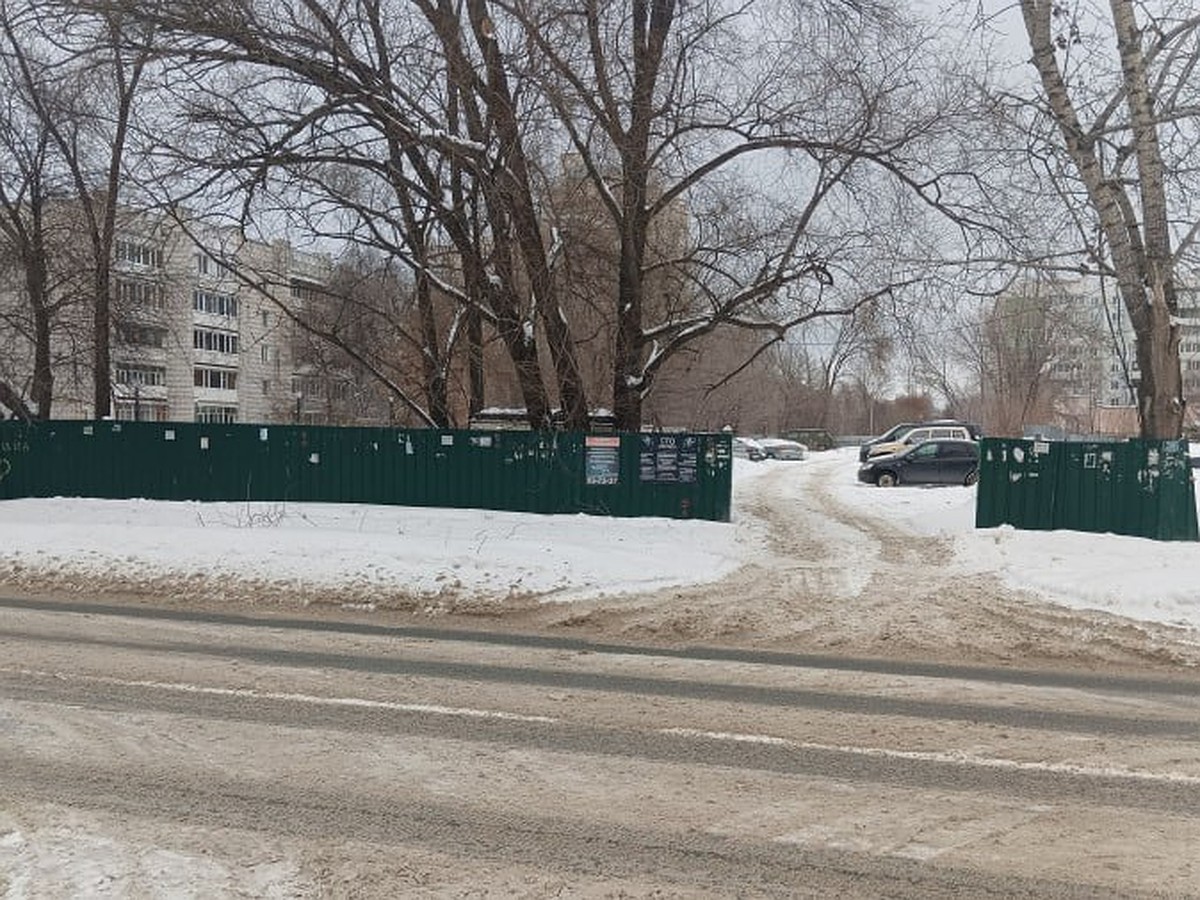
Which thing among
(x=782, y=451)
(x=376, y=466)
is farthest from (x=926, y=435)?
(x=376, y=466)

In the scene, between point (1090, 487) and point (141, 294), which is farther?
point (141, 294)

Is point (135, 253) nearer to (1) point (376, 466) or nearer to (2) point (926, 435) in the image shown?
(1) point (376, 466)

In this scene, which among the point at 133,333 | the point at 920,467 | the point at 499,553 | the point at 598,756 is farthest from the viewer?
the point at 920,467

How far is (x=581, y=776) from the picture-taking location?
17.7ft

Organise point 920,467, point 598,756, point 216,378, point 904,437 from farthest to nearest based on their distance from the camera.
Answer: point 216,378
point 904,437
point 920,467
point 598,756

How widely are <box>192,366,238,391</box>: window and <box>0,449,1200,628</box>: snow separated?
7367cm

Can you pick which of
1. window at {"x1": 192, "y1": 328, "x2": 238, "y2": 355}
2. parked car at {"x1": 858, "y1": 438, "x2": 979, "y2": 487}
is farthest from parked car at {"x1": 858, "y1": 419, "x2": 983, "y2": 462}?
window at {"x1": 192, "y1": 328, "x2": 238, "y2": 355}

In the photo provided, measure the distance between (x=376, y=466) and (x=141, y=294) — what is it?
11.7m

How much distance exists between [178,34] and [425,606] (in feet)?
29.7

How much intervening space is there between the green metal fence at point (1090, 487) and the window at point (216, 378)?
7960cm

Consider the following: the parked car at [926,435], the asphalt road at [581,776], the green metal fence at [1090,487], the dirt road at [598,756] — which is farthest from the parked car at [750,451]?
the asphalt road at [581,776]

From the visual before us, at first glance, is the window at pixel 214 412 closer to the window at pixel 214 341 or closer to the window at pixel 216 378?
the window at pixel 216 378

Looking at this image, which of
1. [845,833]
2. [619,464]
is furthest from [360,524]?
[845,833]

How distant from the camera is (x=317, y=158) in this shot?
1564 centimetres
